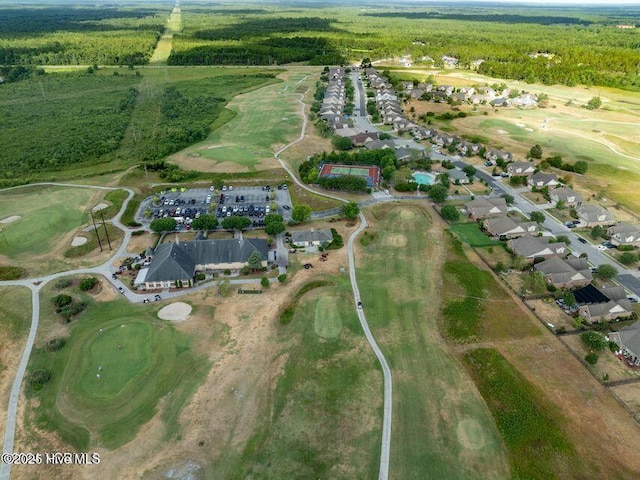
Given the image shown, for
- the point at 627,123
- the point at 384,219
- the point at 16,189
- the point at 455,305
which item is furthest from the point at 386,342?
the point at 627,123

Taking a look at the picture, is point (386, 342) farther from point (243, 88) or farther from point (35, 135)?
point (243, 88)

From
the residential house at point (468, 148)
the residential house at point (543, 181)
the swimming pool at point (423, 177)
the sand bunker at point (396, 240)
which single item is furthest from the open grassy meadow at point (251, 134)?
the residential house at point (543, 181)

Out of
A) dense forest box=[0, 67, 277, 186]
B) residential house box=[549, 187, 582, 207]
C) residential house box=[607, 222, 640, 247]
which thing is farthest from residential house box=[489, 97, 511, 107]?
residential house box=[607, 222, 640, 247]

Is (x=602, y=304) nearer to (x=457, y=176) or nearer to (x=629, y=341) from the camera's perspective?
(x=629, y=341)

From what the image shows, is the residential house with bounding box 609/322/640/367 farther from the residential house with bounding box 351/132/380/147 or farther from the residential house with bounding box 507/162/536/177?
the residential house with bounding box 351/132/380/147

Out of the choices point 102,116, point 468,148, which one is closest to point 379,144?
point 468,148

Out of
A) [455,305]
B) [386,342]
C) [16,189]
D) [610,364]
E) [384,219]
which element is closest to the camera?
[610,364]
